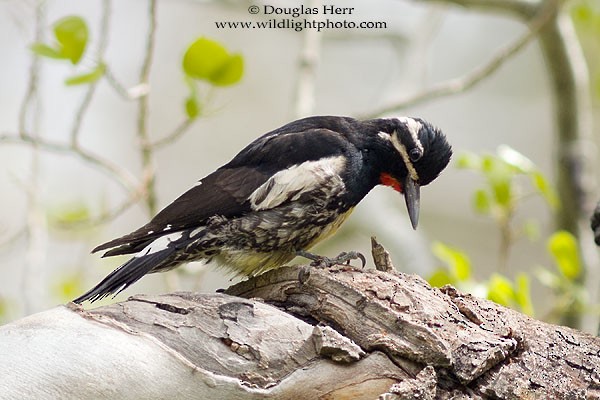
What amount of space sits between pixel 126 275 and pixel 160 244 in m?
0.15

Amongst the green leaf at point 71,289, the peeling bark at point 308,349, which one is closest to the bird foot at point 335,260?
the peeling bark at point 308,349

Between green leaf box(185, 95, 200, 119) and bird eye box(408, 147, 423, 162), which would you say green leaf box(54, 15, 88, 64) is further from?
bird eye box(408, 147, 423, 162)

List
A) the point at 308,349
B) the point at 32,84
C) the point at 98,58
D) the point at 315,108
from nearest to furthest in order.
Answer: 1. the point at 308,349
2. the point at 98,58
3. the point at 32,84
4. the point at 315,108

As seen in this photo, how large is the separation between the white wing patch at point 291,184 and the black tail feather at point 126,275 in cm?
29

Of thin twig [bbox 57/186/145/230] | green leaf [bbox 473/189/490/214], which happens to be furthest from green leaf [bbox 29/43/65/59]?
green leaf [bbox 473/189/490/214]

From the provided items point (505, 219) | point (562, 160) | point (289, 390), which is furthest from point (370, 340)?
point (562, 160)

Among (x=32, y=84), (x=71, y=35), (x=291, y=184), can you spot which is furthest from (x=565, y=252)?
(x=32, y=84)

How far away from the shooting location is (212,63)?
2.42 meters

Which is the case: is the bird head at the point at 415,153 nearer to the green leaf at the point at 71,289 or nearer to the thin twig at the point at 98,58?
the thin twig at the point at 98,58

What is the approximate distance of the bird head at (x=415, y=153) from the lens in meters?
2.31

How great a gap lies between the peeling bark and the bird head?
24.7 inches

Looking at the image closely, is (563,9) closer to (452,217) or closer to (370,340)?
(370,340)

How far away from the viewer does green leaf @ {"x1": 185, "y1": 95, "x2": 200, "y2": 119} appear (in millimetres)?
2484

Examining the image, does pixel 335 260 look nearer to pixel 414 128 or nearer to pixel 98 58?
pixel 414 128
